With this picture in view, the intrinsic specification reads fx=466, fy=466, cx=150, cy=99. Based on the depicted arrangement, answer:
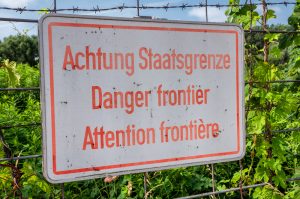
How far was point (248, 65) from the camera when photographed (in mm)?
2543

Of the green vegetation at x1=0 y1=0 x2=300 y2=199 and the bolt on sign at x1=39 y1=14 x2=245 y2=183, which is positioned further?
the green vegetation at x1=0 y1=0 x2=300 y2=199

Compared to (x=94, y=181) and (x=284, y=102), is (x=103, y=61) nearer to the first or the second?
(x=284, y=102)

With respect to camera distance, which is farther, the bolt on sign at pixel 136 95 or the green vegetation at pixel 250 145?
the green vegetation at pixel 250 145

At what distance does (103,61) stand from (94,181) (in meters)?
1.77

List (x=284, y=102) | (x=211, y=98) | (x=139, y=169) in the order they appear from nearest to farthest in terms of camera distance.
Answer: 1. (x=139, y=169)
2. (x=211, y=98)
3. (x=284, y=102)

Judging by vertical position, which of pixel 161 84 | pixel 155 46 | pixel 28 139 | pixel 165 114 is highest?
pixel 155 46

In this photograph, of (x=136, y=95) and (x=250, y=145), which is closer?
(x=136, y=95)

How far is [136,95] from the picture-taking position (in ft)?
6.30

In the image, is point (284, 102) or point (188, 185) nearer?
point (284, 102)

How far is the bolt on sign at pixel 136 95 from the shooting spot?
1.79 meters

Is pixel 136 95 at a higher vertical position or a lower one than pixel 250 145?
higher

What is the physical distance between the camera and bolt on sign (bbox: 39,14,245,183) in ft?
5.87

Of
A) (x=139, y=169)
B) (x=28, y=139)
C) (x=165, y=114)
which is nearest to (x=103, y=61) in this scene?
(x=165, y=114)

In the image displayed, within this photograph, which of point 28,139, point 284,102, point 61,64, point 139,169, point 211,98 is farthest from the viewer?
point 28,139
